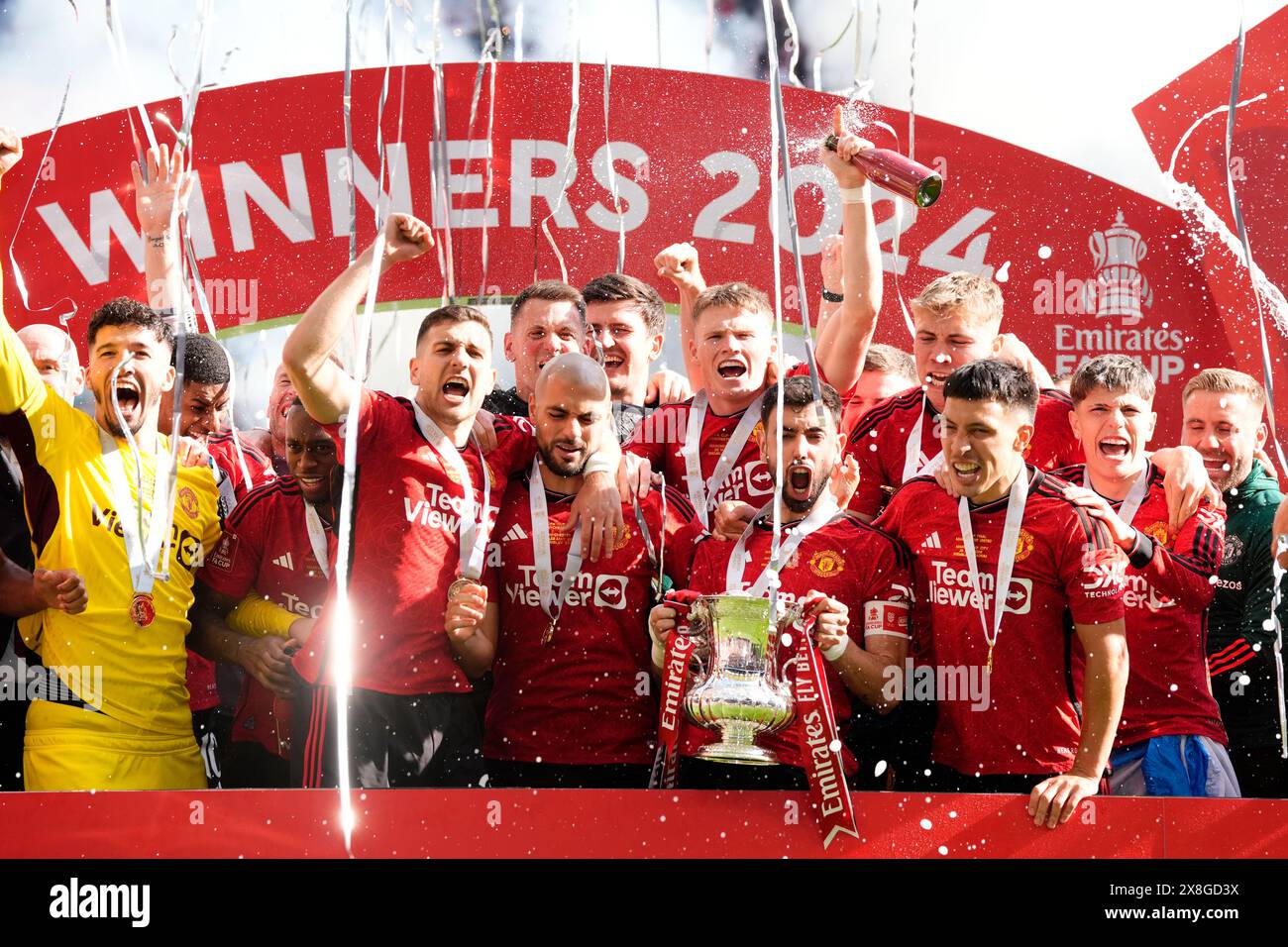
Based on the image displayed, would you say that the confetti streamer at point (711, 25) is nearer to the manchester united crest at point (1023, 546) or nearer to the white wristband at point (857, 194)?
the white wristband at point (857, 194)

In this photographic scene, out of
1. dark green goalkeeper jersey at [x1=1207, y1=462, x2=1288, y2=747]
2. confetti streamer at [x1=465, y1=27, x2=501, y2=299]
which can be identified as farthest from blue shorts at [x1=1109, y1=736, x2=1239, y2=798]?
confetti streamer at [x1=465, y1=27, x2=501, y2=299]

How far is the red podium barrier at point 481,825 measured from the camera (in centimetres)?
276

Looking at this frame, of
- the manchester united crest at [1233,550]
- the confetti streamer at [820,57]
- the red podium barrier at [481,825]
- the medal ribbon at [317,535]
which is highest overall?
the confetti streamer at [820,57]

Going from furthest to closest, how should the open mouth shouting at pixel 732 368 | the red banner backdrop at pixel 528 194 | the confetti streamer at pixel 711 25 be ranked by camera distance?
the confetti streamer at pixel 711 25 → the red banner backdrop at pixel 528 194 → the open mouth shouting at pixel 732 368

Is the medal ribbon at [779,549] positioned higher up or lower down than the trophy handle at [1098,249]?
lower down

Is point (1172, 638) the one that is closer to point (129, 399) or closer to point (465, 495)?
point (465, 495)

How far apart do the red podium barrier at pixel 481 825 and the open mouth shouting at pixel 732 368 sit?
122cm

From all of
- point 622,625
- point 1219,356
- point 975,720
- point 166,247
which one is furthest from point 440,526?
point 1219,356

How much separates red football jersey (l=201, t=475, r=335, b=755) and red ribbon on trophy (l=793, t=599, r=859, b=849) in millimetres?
1270

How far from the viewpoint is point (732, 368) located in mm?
3605

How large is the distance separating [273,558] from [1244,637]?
8.58 ft

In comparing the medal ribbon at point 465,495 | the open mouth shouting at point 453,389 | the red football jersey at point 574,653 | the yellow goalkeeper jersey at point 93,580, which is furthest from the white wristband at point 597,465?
the yellow goalkeeper jersey at point 93,580

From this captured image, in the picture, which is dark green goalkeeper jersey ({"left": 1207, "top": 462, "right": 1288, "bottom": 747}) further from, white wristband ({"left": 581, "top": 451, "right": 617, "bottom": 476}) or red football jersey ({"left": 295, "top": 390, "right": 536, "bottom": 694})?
red football jersey ({"left": 295, "top": 390, "right": 536, "bottom": 694})

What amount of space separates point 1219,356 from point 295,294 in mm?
3688
